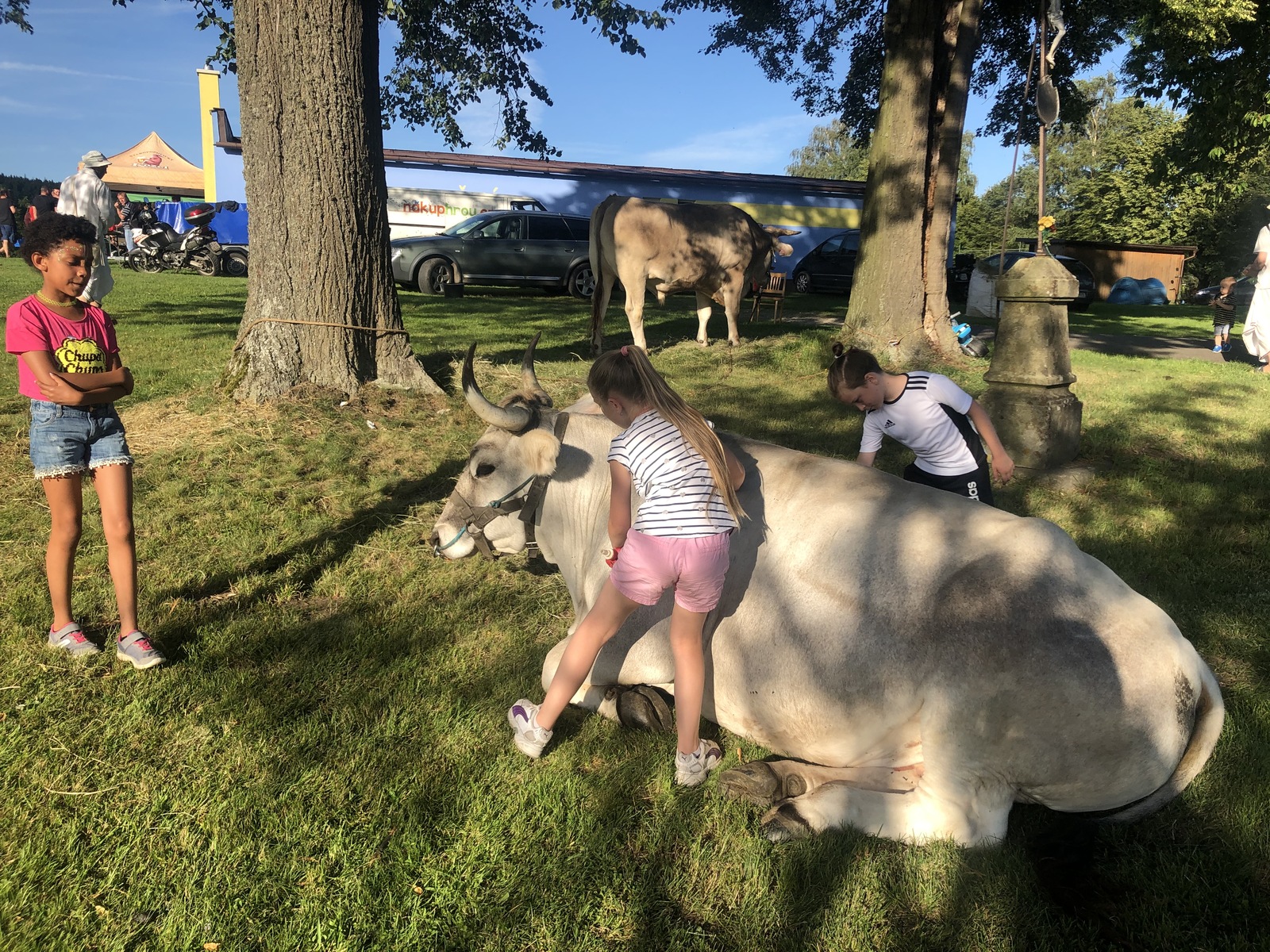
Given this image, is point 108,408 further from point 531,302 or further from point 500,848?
point 531,302

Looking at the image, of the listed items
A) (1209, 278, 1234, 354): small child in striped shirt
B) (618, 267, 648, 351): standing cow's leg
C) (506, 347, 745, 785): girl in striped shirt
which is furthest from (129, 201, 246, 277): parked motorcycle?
(506, 347, 745, 785): girl in striped shirt

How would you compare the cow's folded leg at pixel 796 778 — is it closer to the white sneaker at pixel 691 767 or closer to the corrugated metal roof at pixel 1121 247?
the white sneaker at pixel 691 767

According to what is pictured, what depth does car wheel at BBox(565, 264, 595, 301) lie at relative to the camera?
64.7 ft

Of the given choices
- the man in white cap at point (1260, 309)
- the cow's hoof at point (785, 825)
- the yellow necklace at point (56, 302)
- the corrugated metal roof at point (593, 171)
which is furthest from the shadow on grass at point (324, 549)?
the corrugated metal roof at point (593, 171)

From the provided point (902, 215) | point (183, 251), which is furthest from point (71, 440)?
point (183, 251)

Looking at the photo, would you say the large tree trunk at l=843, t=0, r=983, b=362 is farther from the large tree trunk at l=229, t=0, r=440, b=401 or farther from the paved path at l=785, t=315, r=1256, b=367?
the large tree trunk at l=229, t=0, r=440, b=401

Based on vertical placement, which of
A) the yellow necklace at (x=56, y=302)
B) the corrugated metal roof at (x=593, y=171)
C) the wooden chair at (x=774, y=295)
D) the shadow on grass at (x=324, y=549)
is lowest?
the shadow on grass at (x=324, y=549)

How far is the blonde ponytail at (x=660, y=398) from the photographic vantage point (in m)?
3.20

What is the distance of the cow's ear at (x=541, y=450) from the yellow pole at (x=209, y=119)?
1231 inches

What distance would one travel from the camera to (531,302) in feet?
57.3

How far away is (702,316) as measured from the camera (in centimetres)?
1184

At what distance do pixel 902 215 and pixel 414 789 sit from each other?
953 centimetres

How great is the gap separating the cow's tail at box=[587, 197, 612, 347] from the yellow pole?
79.8 ft

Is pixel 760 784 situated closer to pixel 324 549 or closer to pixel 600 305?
pixel 324 549
